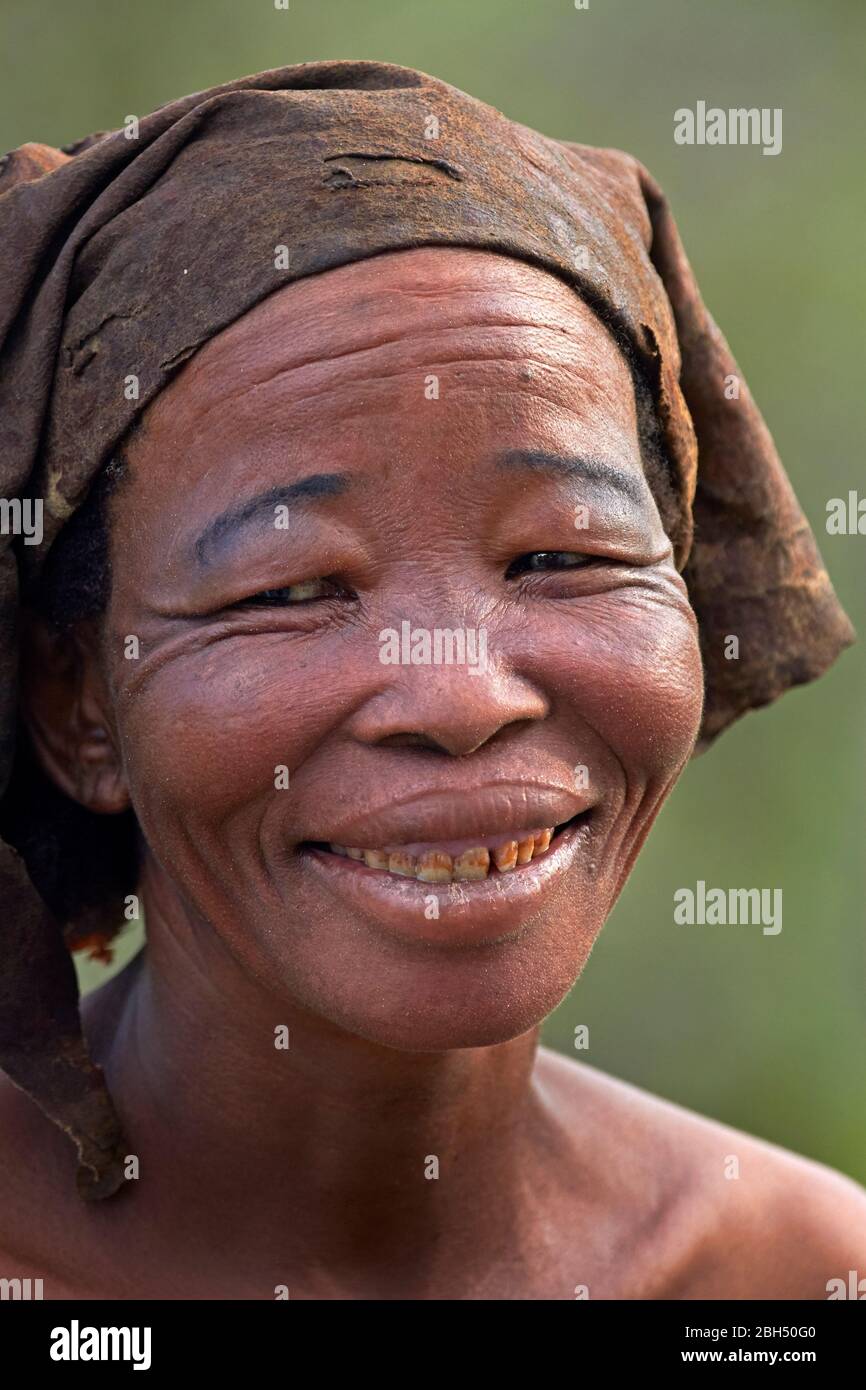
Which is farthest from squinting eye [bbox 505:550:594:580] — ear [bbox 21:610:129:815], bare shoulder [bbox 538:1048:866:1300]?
bare shoulder [bbox 538:1048:866:1300]

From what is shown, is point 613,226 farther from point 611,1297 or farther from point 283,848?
point 611,1297

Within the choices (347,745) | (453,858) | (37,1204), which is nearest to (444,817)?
(453,858)

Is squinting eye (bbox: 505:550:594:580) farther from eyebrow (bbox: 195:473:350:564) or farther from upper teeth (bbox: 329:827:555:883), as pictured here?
upper teeth (bbox: 329:827:555:883)

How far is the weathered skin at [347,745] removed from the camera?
258 cm

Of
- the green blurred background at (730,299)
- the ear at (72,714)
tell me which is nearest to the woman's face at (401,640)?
the ear at (72,714)

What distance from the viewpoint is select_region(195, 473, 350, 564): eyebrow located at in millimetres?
2576

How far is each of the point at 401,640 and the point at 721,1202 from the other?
1540 millimetres

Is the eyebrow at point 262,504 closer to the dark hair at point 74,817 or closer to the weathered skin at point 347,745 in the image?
the weathered skin at point 347,745

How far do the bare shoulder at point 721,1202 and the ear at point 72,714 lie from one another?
1.13 metres

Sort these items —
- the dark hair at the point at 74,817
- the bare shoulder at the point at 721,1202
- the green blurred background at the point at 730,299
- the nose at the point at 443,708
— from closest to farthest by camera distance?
the nose at the point at 443,708 < the dark hair at the point at 74,817 < the bare shoulder at the point at 721,1202 < the green blurred background at the point at 730,299

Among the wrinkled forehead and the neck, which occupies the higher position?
the wrinkled forehead

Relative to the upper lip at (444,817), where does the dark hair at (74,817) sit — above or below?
above

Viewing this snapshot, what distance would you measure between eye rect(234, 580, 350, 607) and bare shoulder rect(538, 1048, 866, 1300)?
1.33m

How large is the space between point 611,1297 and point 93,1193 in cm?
95
